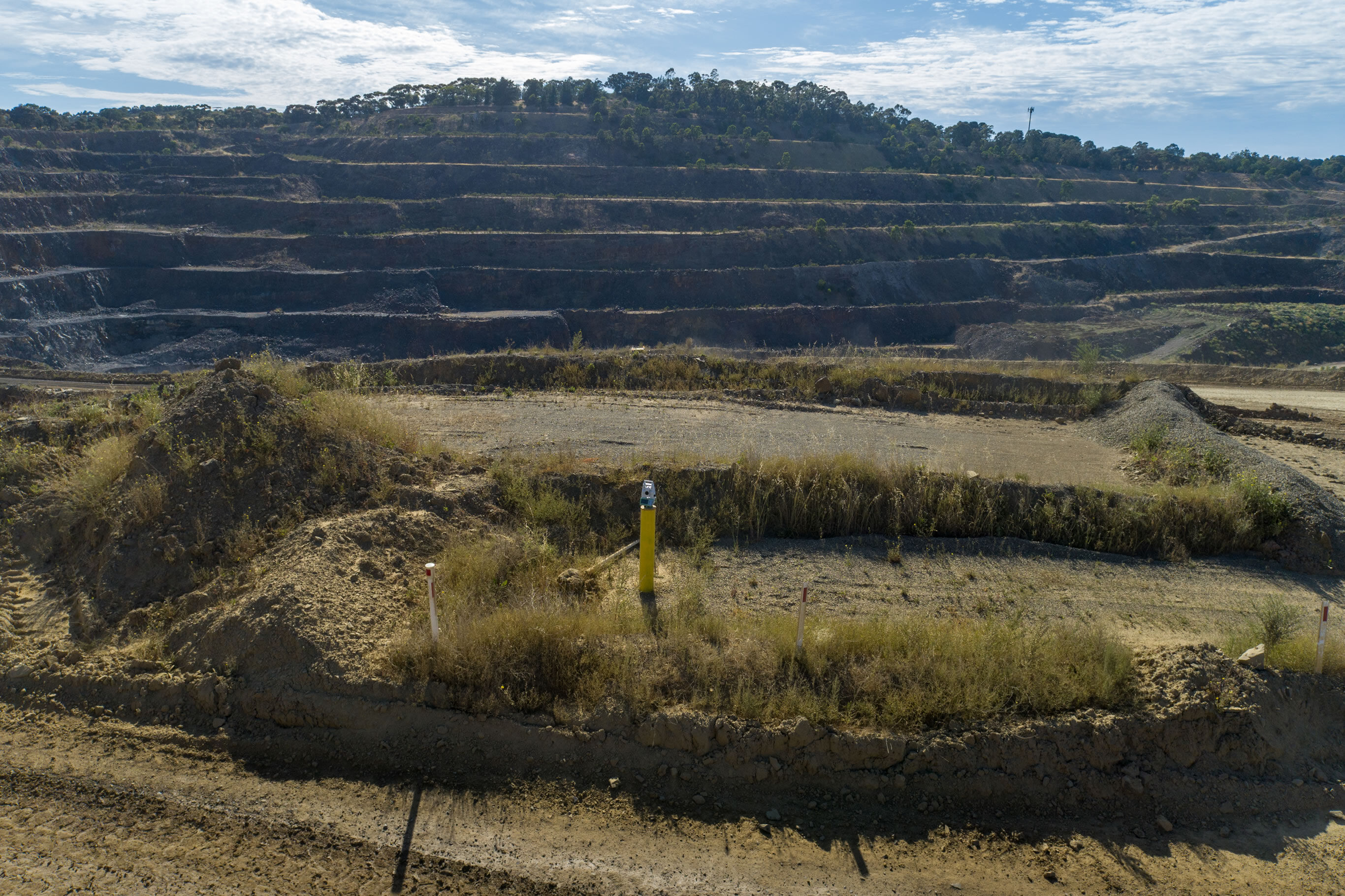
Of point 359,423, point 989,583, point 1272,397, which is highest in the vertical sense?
point 359,423

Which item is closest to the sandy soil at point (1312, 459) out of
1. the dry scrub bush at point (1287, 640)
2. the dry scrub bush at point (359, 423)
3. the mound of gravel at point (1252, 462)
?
the mound of gravel at point (1252, 462)

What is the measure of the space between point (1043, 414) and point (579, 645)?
1283 cm

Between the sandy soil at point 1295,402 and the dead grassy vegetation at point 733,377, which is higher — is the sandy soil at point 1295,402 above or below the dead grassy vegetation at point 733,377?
below

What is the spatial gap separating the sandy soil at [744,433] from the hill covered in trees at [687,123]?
2121 inches

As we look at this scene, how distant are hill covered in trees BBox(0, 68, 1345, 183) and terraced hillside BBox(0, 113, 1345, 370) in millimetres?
4853

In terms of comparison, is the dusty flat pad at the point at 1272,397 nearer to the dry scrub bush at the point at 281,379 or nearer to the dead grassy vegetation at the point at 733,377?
the dead grassy vegetation at the point at 733,377

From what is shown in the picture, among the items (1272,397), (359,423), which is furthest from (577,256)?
(359,423)

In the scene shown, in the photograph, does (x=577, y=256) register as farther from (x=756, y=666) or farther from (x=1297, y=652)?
(x=1297, y=652)

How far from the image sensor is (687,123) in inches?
2891

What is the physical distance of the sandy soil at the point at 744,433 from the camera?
37.0ft

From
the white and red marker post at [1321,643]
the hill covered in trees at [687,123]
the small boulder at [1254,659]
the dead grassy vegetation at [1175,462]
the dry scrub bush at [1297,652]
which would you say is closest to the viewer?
the white and red marker post at [1321,643]

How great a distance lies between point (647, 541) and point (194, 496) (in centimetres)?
450

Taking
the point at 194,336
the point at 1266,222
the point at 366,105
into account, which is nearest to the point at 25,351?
the point at 194,336

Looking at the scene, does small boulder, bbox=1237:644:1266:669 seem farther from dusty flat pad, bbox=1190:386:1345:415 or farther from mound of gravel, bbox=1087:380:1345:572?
dusty flat pad, bbox=1190:386:1345:415
